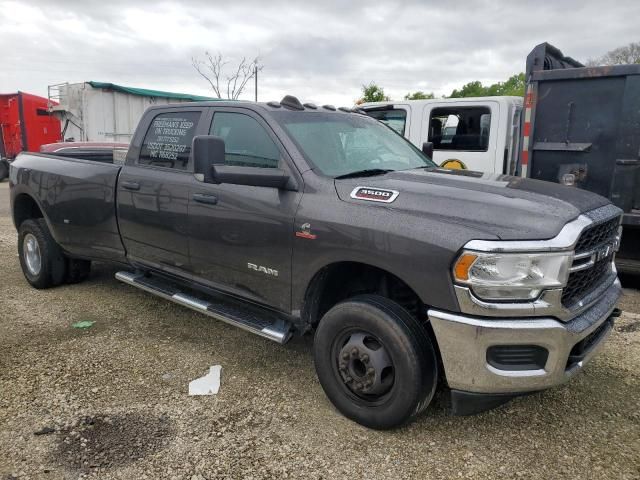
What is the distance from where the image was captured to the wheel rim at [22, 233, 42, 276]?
207 inches

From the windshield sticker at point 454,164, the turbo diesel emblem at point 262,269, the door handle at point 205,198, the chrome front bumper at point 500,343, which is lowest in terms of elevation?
the chrome front bumper at point 500,343

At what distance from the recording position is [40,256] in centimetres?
520

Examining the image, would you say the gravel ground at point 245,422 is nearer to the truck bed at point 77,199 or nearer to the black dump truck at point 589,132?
the truck bed at point 77,199

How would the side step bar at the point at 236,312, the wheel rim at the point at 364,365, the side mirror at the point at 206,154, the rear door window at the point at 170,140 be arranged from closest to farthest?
the wheel rim at the point at 364,365, the side mirror at the point at 206,154, the side step bar at the point at 236,312, the rear door window at the point at 170,140

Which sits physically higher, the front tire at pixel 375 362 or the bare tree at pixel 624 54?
the bare tree at pixel 624 54

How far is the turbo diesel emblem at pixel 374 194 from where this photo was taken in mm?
2761

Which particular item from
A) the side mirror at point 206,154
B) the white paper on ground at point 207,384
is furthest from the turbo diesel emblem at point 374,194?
the white paper on ground at point 207,384

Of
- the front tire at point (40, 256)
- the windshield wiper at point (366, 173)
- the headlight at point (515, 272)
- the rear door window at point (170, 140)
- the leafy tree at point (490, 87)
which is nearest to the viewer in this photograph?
the headlight at point (515, 272)

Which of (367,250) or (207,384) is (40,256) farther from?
(367,250)

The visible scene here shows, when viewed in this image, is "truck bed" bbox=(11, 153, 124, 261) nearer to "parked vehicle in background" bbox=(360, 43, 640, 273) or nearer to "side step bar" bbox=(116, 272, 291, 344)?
"side step bar" bbox=(116, 272, 291, 344)

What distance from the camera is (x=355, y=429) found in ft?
9.48

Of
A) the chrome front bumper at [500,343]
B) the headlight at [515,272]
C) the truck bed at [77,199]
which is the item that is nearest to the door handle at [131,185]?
the truck bed at [77,199]

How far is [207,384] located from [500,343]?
6.33 ft

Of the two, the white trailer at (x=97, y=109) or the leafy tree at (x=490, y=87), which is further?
the leafy tree at (x=490, y=87)
